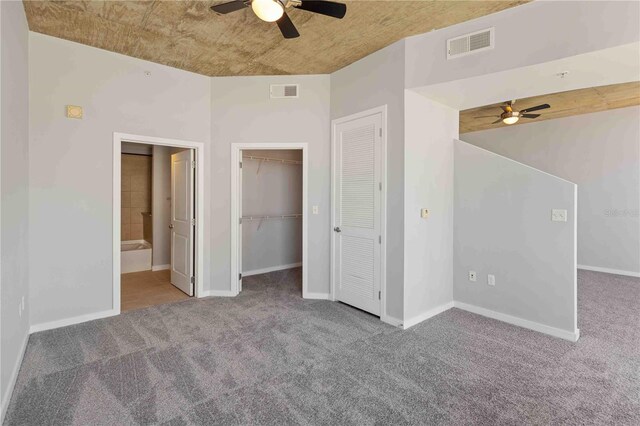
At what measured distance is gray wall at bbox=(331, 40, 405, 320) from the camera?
11.1 feet

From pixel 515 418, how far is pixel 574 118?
628cm

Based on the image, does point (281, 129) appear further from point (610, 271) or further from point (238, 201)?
point (610, 271)

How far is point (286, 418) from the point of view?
78.8 inches

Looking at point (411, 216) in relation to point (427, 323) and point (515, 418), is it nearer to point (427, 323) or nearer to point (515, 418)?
point (427, 323)

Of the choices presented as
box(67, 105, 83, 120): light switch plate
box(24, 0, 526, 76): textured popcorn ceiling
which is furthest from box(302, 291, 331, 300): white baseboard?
box(67, 105, 83, 120): light switch plate

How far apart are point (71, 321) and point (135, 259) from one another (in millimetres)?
2401

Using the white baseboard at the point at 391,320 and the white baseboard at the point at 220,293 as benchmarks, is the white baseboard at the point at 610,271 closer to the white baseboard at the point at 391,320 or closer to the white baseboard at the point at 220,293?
the white baseboard at the point at 391,320

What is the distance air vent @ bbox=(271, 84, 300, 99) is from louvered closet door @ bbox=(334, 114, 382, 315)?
80cm

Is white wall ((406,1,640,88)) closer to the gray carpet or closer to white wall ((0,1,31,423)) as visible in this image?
the gray carpet

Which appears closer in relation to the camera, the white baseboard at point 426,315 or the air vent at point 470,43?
the air vent at point 470,43

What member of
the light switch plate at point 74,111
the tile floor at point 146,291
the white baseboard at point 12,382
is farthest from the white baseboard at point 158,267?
the light switch plate at point 74,111

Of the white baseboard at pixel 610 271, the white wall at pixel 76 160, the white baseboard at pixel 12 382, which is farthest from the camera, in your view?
the white baseboard at pixel 610 271

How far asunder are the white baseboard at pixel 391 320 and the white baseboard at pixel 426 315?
6 cm

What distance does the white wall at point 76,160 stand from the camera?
325cm
